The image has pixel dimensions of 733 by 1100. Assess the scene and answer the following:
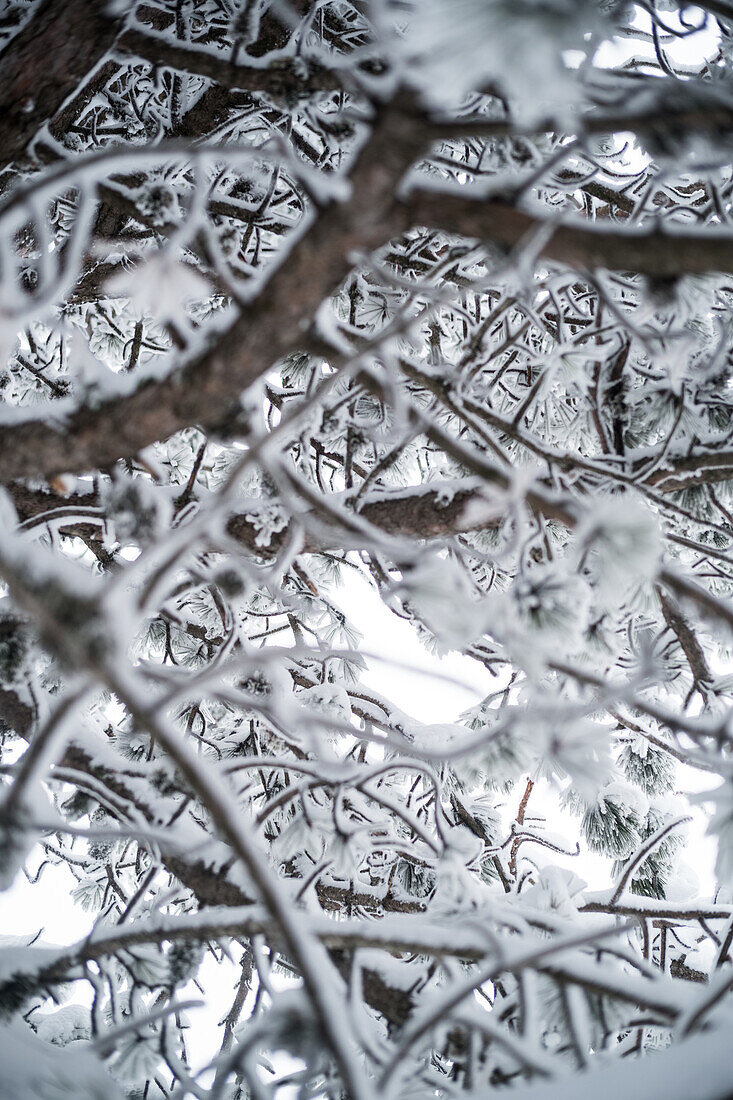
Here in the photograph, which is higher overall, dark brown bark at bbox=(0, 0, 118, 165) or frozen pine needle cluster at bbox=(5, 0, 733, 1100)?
dark brown bark at bbox=(0, 0, 118, 165)

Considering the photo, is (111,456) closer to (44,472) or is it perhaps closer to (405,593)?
(44,472)

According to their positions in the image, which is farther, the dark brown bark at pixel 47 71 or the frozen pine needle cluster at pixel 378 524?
the dark brown bark at pixel 47 71

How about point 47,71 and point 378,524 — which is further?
point 378,524

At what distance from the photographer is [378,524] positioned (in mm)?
1776

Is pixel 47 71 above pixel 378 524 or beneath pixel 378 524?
above

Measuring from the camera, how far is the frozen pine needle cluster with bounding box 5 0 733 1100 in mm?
648

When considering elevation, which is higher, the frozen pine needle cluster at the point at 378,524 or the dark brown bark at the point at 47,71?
the dark brown bark at the point at 47,71

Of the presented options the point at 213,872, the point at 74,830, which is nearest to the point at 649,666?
the point at 74,830

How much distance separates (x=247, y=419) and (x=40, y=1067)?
2.82 ft

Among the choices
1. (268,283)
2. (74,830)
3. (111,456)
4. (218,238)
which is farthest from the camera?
(218,238)

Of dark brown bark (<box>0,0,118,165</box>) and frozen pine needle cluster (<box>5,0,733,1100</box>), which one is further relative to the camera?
dark brown bark (<box>0,0,118,165</box>)

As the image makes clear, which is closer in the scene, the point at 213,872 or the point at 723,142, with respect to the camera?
the point at 723,142

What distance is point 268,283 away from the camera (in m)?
0.76

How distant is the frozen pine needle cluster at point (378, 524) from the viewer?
648 millimetres
